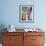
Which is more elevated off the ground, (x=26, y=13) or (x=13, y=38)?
(x=26, y=13)

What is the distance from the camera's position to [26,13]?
4.06 m

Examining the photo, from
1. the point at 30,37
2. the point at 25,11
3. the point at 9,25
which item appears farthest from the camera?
the point at 25,11

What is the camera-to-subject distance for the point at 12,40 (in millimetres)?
3580

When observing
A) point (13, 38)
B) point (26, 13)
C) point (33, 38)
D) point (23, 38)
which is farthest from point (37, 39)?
point (26, 13)

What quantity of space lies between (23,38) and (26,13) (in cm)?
89

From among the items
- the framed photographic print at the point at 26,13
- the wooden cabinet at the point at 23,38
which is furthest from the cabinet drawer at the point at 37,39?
the framed photographic print at the point at 26,13

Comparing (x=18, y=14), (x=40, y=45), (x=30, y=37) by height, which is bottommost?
(x=40, y=45)

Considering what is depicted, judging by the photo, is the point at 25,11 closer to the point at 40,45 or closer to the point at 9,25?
the point at 9,25

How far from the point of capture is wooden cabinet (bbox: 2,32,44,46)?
3565 mm

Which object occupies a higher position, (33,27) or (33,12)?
(33,12)

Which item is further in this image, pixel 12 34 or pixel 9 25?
pixel 9 25

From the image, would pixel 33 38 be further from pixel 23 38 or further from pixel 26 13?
pixel 26 13

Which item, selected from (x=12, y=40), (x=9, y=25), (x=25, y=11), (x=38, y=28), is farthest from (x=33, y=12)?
(x=12, y=40)

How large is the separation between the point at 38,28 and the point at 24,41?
0.75 metres
